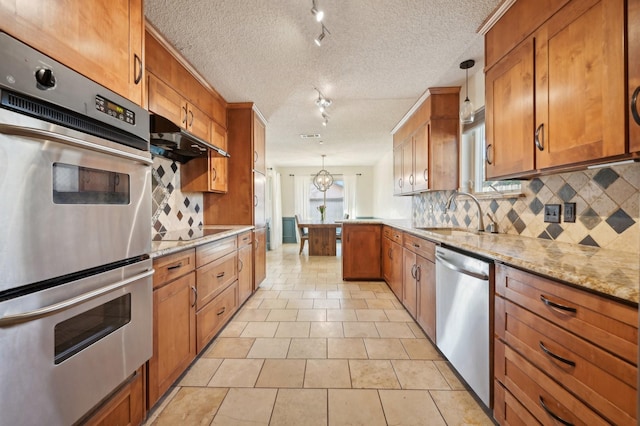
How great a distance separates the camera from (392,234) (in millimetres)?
3414

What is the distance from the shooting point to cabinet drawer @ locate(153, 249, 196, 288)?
144cm

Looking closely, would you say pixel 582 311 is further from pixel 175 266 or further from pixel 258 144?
pixel 258 144

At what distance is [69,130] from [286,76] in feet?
6.72

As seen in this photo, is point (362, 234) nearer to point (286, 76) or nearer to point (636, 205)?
point (286, 76)

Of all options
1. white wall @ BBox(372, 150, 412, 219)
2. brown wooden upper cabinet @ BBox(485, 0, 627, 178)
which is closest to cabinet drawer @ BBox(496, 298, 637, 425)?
brown wooden upper cabinet @ BBox(485, 0, 627, 178)

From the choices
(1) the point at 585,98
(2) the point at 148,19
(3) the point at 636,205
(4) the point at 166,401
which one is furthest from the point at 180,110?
(3) the point at 636,205

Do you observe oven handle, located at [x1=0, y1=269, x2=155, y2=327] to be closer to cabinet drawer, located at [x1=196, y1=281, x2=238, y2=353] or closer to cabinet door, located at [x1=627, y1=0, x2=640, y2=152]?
cabinet drawer, located at [x1=196, y1=281, x2=238, y2=353]

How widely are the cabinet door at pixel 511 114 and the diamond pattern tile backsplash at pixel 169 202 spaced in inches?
101

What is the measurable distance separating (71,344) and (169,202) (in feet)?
5.78

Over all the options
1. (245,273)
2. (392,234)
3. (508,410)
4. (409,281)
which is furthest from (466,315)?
(245,273)

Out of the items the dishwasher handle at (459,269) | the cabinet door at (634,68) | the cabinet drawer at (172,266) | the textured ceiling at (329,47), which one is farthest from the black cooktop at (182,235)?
the cabinet door at (634,68)

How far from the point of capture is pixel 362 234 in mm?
3941

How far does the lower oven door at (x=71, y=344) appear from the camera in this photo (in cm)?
77

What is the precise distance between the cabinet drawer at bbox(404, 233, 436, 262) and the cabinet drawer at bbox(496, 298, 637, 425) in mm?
907
